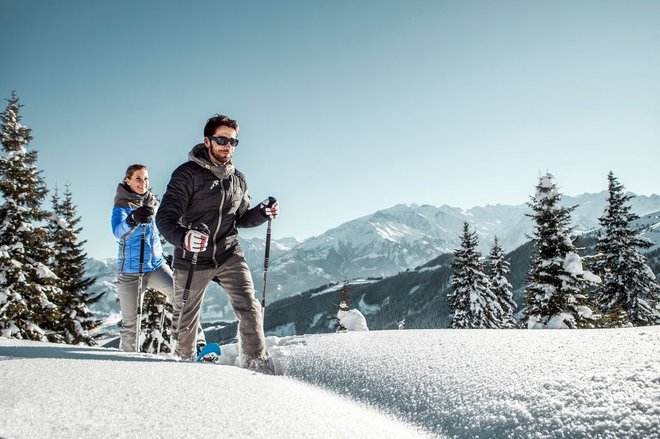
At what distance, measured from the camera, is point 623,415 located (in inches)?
59.5

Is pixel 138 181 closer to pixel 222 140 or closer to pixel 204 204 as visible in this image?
pixel 204 204

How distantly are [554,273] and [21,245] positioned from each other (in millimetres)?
20810

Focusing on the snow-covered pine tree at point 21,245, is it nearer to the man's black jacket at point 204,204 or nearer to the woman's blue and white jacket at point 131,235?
the woman's blue and white jacket at point 131,235

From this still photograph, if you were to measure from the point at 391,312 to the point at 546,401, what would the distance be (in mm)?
161916

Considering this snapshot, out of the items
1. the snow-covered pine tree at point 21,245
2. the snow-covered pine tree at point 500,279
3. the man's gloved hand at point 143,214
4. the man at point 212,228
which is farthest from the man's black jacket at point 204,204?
the snow-covered pine tree at point 500,279

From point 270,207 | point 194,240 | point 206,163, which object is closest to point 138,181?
point 206,163

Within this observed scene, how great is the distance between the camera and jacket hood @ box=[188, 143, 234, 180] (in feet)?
13.1

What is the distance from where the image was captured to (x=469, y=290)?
26.5 metres

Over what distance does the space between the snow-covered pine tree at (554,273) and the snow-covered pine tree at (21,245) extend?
18835 mm

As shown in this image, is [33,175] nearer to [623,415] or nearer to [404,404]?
[404,404]

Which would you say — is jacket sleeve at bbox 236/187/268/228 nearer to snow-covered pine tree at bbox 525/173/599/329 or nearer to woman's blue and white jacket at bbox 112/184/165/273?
woman's blue and white jacket at bbox 112/184/165/273

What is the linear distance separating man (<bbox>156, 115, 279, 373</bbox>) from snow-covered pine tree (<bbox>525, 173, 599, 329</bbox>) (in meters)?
14.0

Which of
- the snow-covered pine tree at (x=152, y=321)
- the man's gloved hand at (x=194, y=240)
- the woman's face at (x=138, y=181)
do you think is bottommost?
the snow-covered pine tree at (x=152, y=321)

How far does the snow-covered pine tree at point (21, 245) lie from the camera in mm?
14070
